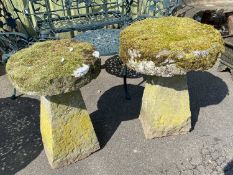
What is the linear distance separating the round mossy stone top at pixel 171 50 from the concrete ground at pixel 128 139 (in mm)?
916

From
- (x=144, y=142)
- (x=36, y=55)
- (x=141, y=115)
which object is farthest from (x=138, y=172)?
(x=36, y=55)

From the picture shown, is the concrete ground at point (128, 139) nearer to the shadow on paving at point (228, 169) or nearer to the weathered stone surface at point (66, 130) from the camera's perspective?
the shadow on paving at point (228, 169)

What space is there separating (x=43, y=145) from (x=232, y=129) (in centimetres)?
196

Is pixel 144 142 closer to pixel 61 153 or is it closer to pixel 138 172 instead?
pixel 138 172

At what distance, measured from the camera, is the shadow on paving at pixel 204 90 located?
371 centimetres

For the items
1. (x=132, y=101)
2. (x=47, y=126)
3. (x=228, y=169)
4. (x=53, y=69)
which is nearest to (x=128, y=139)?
(x=132, y=101)

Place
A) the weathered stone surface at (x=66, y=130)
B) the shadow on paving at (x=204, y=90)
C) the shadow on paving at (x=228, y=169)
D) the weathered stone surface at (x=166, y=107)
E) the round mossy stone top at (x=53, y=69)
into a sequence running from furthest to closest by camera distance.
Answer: the shadow on paving at (x=204, y=90) → the weathered stone surface at (x=166, y=107) → the shadow on paving at (x=228, y=169) → the weathered stone surface at (x=66, y=130) → the round mossy stone top at (x=53, y=69)

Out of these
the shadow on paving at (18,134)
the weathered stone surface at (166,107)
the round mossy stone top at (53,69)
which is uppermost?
the round mossy stone top at (53,69)

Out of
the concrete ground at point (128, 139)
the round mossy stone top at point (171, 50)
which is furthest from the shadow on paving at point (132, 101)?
the round mossy stone top at point (171, 50)

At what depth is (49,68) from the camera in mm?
2377

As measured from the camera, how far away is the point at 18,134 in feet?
11.0

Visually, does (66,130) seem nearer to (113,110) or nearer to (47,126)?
(47,126)

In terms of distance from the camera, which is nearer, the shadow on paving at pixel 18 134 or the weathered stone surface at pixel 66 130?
the weathered stone surface at pixel 66 130

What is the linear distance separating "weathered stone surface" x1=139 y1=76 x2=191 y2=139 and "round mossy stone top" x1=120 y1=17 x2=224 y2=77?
1.28ft
